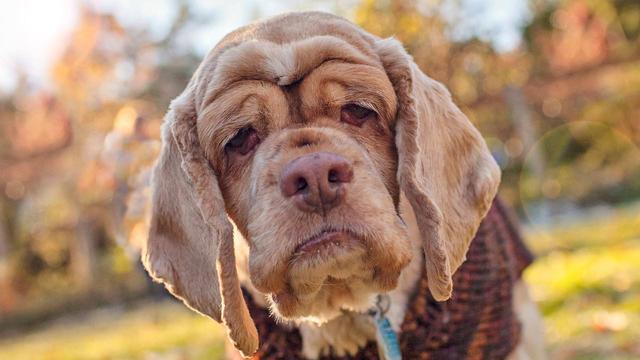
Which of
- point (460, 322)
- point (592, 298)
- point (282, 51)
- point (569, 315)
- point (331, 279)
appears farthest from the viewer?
point (592, 298)

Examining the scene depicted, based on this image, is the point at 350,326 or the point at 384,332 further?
the point at 350,326

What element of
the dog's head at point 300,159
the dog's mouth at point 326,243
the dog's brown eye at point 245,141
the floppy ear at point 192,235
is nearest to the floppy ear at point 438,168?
the dog's head at point 300,159

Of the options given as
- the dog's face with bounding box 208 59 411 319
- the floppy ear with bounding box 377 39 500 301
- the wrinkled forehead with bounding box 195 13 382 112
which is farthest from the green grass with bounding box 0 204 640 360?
the wrinkled forehead with bounding box 195 13 382 112

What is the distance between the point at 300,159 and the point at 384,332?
0.97 meters

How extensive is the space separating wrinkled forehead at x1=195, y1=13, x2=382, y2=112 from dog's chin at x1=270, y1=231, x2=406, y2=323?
2.36 ft

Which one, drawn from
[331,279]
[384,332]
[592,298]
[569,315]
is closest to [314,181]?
[331,279]

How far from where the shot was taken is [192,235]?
318 centimetres

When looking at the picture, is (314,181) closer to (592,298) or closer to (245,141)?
(245,141)

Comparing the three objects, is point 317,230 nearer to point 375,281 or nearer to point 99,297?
point 375,281

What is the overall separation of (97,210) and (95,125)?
3608 mm

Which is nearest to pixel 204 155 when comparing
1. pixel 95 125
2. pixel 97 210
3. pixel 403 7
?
pixel 403 7

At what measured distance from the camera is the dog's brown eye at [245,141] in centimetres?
306

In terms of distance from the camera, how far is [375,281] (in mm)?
3018

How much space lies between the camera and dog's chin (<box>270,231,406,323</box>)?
266cm
